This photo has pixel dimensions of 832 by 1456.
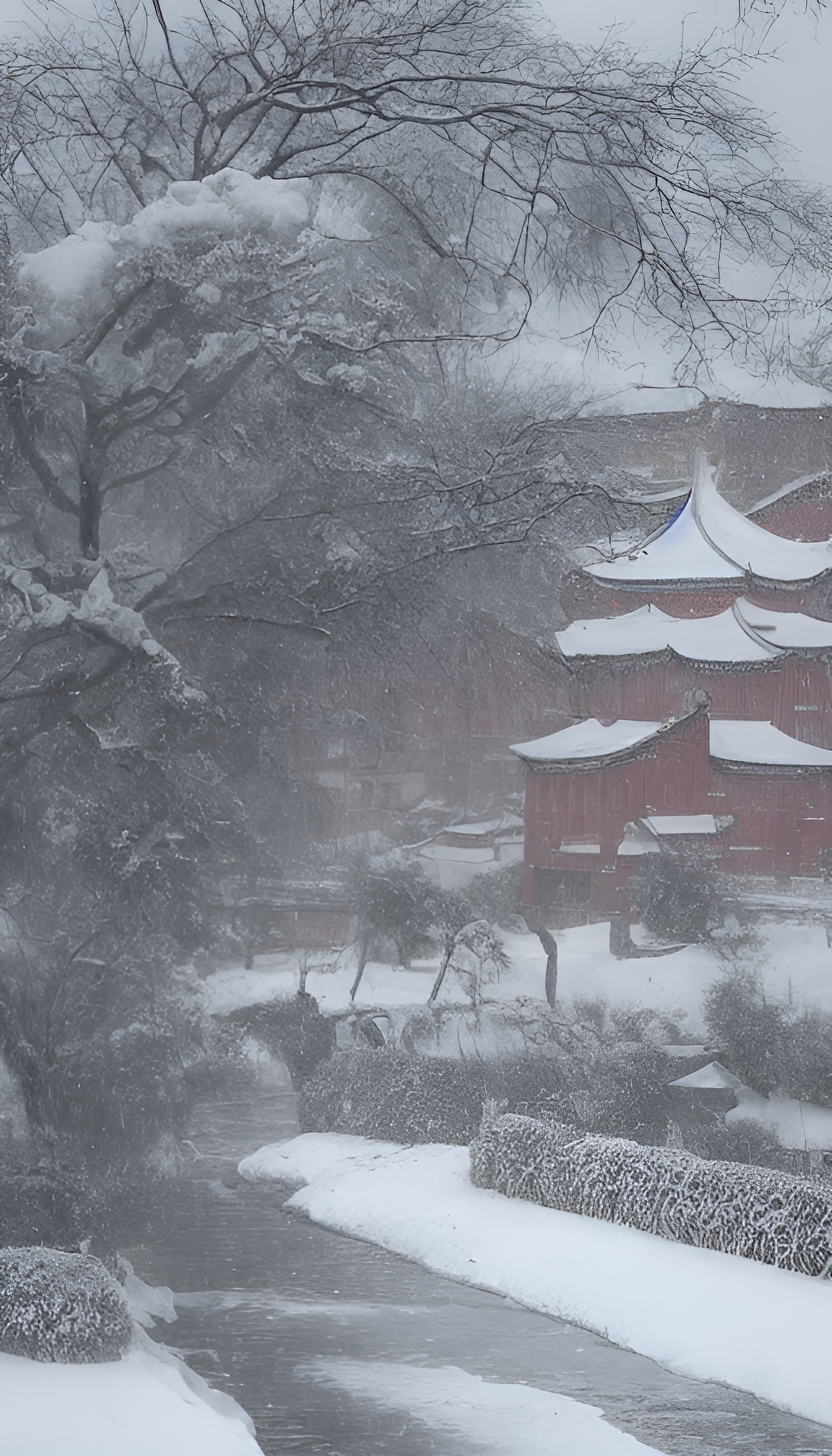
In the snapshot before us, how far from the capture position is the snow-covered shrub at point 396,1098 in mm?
12852

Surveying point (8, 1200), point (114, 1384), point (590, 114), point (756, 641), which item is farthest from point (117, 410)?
point (756, 641)

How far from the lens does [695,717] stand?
14.9 metres

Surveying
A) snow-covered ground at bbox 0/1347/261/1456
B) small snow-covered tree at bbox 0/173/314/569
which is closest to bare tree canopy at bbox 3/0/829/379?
small snow-covered tree at bbox 0/173/314/569

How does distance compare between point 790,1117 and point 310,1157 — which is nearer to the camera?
point 310,1157

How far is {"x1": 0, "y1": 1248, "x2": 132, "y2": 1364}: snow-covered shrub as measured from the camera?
5.40 meters

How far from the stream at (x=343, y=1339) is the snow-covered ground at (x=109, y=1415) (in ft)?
1.78

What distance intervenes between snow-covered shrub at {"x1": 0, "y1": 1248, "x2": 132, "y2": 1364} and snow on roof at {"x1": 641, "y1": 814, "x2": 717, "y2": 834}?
30.3 feet

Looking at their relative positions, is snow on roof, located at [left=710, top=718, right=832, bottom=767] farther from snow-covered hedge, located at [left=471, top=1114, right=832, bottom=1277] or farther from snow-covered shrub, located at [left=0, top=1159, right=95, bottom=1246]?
snow-covered shrub, located at [left=0, top=1159, right=95, bottom=1246]

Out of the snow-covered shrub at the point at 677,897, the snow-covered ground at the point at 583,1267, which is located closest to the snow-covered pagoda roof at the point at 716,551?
the snow-covered shrub at the point at 677,897

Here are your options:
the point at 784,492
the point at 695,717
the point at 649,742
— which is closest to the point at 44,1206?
the point at 649,742

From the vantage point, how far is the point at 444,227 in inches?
297

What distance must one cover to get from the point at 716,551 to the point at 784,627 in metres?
1.26

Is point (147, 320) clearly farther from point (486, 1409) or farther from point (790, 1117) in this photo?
point (790, 1117)

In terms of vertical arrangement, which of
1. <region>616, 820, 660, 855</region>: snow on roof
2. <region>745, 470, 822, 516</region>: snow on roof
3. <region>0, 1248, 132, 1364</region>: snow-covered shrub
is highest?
<region>745, 470, 822, 516</region>: snow on roof
